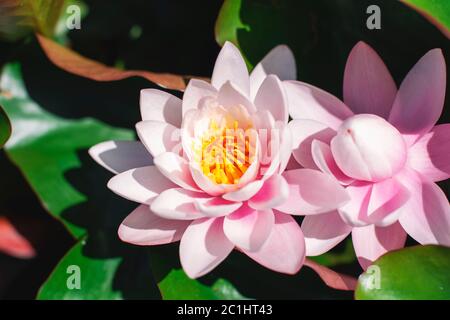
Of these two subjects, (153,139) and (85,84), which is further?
(85,84)

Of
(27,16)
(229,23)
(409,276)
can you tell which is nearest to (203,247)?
(409,276)

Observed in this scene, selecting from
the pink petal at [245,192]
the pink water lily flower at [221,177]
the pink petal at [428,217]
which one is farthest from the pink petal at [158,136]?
the pink petal at [428,217]

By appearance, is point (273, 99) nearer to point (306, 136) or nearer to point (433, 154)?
point (306, 136)

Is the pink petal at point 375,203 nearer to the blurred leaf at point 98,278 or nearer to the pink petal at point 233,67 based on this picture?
the pink petal at point 233,67

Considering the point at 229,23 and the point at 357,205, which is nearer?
the point at 357,205

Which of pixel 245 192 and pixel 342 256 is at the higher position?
pixel 245 192

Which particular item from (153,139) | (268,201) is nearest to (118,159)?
(153,139)

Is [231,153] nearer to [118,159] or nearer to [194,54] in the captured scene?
[118,159]
